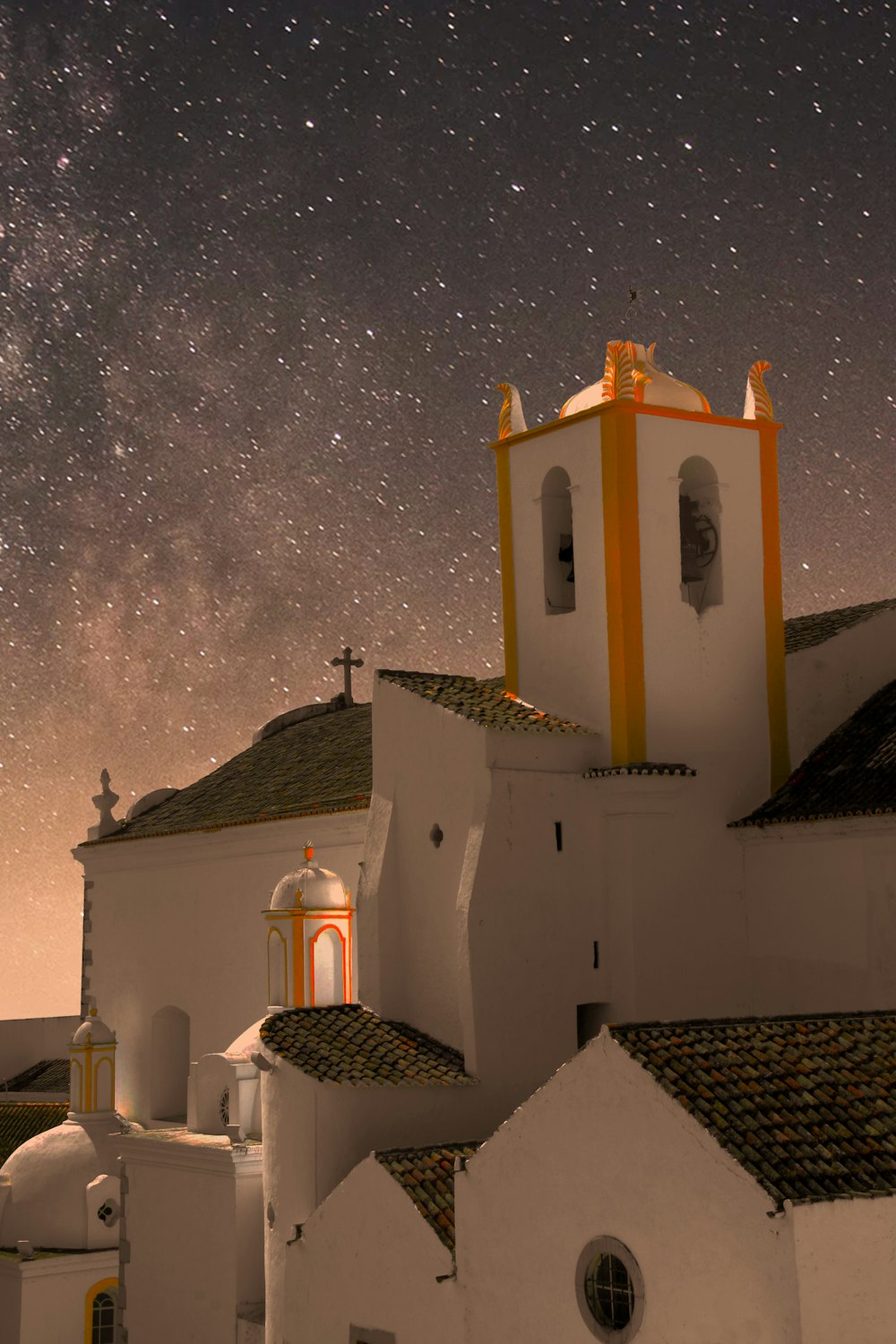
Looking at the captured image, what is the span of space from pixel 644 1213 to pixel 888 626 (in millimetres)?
9716

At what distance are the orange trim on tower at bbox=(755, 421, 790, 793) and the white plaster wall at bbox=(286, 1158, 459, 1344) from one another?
266 inches

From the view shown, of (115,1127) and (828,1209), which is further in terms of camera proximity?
(115,1127)

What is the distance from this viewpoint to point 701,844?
1833cm

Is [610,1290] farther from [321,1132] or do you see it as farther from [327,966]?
[327,966]

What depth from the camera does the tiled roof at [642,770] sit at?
696 inches

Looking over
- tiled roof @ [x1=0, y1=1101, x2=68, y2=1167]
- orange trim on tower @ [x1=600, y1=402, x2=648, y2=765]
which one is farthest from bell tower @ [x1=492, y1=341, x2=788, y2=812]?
tiled roof @ [x1=0, y1=1101, x2=68, y2=1167]

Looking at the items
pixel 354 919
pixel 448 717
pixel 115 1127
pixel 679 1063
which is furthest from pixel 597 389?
pixel 115 1127

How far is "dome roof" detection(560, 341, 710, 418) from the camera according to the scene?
748 inches

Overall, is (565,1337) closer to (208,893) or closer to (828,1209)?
(828,1209)

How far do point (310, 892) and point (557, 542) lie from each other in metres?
4.92

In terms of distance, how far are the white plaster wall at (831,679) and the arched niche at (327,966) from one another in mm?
5611

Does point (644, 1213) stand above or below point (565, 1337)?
above

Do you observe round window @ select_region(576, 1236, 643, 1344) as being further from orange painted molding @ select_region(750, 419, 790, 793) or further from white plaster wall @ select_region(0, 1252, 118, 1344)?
white plaster wall @ select_region(0, 1252, 118, 1344)

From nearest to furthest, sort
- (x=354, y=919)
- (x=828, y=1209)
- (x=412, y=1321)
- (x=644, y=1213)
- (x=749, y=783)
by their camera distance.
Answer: (x=828, y=1209) < (x=644, y=1213) < (x=412, y=1321) < (x=749, y=783) < (x=354, y=919)
